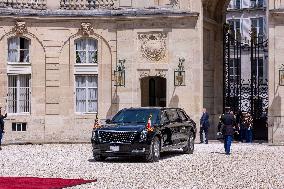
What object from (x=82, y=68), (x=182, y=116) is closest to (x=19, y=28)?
(x=82, y=68)

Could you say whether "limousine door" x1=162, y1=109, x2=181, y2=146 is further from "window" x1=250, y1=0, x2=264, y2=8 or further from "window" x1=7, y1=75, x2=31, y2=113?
"window" x1=250, y1=0, x2=264, y2=8

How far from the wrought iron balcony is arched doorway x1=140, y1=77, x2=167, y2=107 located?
3.88 m

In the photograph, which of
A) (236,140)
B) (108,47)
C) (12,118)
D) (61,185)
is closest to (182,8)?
(108,47)

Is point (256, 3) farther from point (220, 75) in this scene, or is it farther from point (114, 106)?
point (114, 106)

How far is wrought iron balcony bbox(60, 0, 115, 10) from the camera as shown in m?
33.0

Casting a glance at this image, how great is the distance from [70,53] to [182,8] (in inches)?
217

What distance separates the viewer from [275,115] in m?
30.0

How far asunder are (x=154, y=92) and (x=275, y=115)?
637cm

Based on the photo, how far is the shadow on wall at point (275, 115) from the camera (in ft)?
98.4

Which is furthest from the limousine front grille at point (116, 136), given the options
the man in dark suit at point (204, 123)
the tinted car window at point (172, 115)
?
the man in dark suit at point (204, 123)

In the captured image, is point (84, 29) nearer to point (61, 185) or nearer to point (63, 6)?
point (63, 6)

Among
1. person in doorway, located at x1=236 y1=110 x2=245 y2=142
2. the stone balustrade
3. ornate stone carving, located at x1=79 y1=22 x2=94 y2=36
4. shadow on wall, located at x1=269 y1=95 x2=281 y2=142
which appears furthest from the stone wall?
shadow on wall, located at x1=269 y1=95 x2=281 y2=142

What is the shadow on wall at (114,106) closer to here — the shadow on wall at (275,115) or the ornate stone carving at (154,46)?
the ornate stone carving at (154,46)

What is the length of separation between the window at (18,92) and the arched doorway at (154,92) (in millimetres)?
5278
